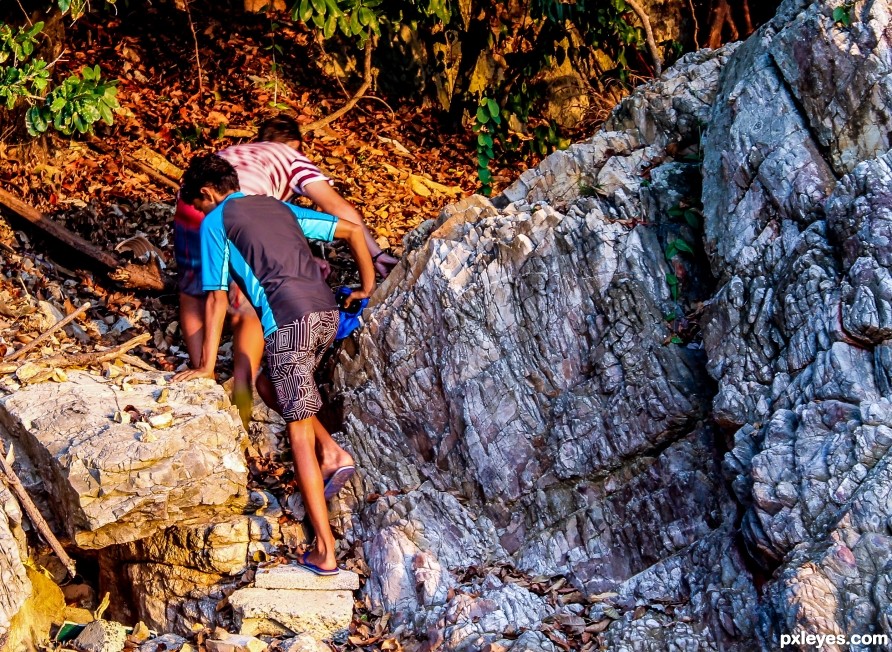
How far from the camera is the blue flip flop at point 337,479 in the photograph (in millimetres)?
5707

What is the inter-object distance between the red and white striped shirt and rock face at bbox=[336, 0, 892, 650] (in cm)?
97

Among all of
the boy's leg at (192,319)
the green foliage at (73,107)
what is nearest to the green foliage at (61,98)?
the green foliage at (73,107)

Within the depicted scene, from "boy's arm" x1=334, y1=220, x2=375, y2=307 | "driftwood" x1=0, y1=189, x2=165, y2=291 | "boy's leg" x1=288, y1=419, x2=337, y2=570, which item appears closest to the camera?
"boy's leg" x1=288, y1=419, x2=337, y2=570

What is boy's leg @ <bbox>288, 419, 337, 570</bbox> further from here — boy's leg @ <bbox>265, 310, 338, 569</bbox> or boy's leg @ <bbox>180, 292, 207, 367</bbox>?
boy's leg @ <bbox>180, 292, 207, 367</bbox>

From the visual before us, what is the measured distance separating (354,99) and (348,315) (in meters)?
4.15

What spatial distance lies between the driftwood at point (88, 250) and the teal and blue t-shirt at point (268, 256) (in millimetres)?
2009

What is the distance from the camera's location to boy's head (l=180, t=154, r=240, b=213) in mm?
5695

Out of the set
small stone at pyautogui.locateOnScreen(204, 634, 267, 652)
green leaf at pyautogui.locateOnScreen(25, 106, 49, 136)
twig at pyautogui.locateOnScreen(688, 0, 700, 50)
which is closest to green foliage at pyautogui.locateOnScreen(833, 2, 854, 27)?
small stone at pyautogui.locateOnScreen(204, 634, 267, 652)

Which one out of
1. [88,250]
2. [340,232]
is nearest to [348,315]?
[340,232]

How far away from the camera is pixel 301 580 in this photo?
17.7 feet

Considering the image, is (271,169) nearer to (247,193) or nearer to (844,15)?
(247,193)

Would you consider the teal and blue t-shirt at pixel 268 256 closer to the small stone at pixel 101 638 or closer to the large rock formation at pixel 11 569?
the large rock formation at pixel 11 569

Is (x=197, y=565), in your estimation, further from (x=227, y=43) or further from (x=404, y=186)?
(x=227, y=43)

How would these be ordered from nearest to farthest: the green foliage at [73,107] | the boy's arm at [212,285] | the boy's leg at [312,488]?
the boy's leg at [312,488] < the boy's arm at [212,285] < the green foliage at [73,107]
